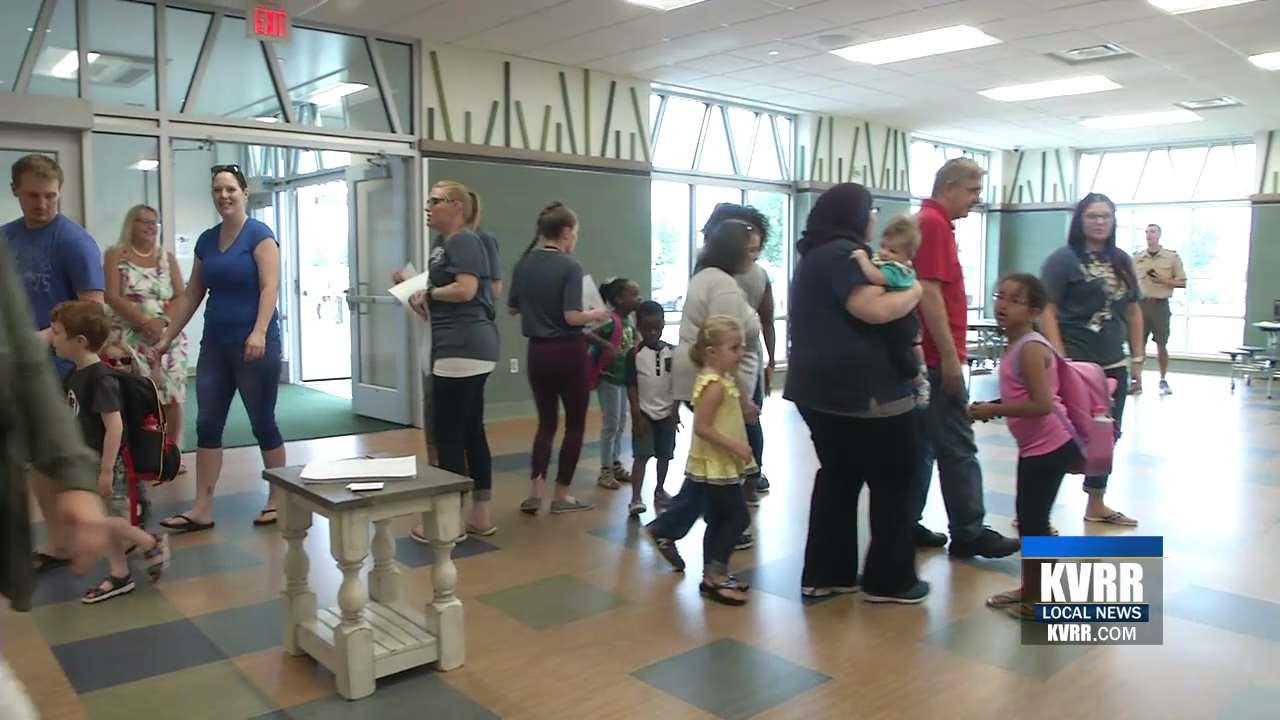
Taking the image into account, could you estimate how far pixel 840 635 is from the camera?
10.0ft

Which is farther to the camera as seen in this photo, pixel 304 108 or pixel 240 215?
pixel 304 108

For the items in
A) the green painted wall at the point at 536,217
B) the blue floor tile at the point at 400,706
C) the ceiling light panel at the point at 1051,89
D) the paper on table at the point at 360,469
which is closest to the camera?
the blue floor tile at the point at 400,706

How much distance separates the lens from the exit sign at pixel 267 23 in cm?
589

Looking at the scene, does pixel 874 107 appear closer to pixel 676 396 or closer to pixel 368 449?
pixel 368 449

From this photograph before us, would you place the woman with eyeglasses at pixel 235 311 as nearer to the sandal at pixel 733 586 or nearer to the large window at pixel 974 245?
the sandal at pixel 733 586

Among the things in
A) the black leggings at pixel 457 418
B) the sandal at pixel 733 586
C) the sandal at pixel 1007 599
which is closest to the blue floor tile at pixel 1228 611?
the sandal at pixel 1007 599

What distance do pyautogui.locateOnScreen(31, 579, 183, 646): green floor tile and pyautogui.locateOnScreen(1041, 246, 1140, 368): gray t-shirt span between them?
3.64 meters

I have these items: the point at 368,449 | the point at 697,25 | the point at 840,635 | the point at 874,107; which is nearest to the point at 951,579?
the point at 840,635

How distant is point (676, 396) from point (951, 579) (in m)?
1.24

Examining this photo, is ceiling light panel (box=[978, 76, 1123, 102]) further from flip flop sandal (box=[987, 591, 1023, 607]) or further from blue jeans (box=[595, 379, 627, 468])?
flip flop sandal (box=[987, 591, 1023, 607])

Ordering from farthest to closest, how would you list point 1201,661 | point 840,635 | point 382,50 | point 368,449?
1. point 382,50
2. point 368,449
3. point 840,635
4. point 1201,661

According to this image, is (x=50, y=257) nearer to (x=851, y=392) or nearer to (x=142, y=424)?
(x=142, y=424)

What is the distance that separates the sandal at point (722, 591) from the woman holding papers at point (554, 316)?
1.18 metres

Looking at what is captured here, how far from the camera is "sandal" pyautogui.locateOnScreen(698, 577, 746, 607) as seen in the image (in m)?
3.33
